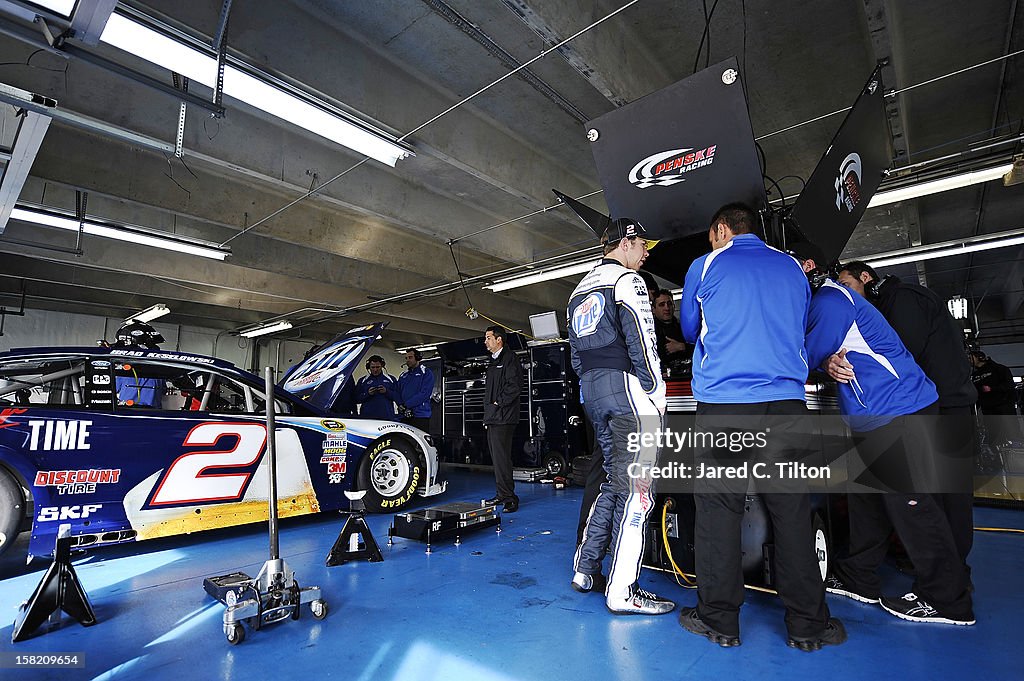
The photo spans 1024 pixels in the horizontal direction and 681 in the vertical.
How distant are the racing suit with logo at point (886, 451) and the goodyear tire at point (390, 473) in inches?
151

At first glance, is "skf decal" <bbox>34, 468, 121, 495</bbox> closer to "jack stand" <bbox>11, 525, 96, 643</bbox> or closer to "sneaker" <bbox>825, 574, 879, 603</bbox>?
"jack stand" <bbox>11, 525, 96, 643</bbox>

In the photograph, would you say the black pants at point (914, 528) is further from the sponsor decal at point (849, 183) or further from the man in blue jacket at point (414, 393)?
the man in blue jacket at point (414, 393)

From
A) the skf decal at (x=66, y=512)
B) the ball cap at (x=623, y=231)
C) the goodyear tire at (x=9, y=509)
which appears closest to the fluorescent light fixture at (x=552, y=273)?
the ball cap at (x=623, y=231)

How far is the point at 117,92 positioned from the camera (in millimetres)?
4688

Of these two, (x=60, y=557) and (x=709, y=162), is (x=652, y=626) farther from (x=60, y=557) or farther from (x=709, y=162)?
(x=60, y=557)

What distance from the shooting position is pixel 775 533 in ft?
7.14

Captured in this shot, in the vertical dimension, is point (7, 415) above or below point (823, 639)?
above

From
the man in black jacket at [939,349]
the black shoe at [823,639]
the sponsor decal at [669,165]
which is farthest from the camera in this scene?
the sponsor decal at [669,165]

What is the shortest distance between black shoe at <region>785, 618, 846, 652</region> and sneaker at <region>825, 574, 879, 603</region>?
58cm

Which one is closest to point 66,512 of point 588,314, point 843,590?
point 588,314

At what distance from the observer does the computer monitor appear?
25.7ft

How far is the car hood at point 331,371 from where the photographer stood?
4.98m

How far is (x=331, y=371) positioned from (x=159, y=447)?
1599mm

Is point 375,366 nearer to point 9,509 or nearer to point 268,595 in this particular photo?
point 9,509
